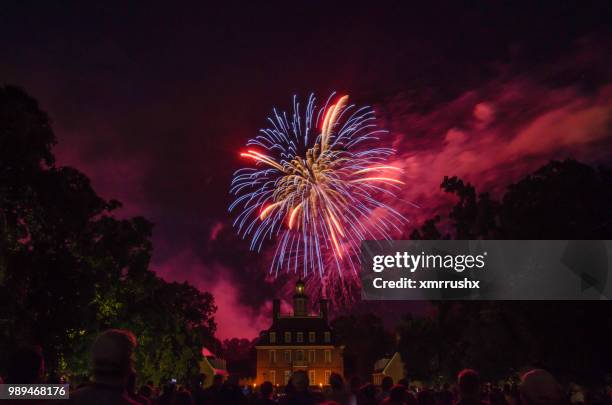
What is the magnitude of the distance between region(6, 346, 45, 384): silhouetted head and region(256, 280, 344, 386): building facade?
300 ft

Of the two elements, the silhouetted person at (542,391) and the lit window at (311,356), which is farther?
the lit window at (311,356)

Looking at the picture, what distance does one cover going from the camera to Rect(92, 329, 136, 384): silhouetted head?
4.02 meters

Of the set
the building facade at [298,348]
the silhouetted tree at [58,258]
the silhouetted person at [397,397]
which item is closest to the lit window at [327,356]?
the building facade at [298,348]

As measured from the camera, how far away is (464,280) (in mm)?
41719

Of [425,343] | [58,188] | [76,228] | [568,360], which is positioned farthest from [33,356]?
[425,343]

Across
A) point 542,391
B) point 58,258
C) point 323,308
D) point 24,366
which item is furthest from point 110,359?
point 323,308

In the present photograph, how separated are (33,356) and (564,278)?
35314mm

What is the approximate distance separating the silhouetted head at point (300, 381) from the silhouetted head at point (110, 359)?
5.76 metres

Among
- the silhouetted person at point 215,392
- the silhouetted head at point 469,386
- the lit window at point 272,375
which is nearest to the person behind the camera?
the silhouetted head at point 469,386

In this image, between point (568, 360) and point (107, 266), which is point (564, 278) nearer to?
point (568, 360)

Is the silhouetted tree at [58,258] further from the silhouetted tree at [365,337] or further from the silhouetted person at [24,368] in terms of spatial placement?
the silhouetted tree at [365,337]

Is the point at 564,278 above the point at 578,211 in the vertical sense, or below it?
below

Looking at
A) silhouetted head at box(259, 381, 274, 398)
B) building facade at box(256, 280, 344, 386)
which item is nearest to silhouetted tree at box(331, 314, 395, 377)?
building facade at box(256, 280, 344, 386)

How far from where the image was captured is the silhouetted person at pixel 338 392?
9.16m
